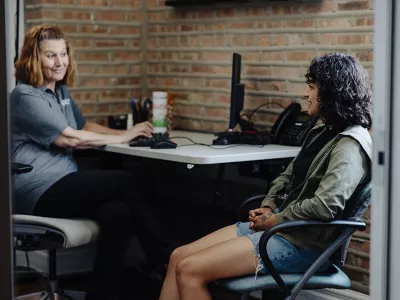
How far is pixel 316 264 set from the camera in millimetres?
2645

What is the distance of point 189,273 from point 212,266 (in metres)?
0.09

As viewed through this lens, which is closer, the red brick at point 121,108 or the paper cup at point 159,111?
the paper cup at point 159,111

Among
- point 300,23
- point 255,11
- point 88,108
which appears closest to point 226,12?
point 255,11

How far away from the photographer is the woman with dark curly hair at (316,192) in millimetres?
2656

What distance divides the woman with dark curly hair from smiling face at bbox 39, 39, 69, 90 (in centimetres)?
122

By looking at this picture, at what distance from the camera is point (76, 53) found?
434 centimetres

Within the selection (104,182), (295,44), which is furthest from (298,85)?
(104,182)

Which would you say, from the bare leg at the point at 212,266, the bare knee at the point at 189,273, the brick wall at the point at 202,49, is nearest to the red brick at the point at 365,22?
the brick wall at the point at 202,49

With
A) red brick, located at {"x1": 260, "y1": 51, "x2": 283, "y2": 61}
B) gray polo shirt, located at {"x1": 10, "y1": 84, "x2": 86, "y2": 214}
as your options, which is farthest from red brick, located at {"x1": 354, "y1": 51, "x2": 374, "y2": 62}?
gray polo shirt, located at {"x1": 10, "y1": 84, "x2": 86, "y2": 214}

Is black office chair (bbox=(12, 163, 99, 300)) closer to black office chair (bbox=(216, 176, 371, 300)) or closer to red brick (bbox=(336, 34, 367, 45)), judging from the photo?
black office chair (bbox=(216, 176, 371, 300))

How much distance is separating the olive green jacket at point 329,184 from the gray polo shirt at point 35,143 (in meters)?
1.22

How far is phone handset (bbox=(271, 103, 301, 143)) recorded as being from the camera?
3566 mm

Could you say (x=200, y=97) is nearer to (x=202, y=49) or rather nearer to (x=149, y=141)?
(x=202, y=49)

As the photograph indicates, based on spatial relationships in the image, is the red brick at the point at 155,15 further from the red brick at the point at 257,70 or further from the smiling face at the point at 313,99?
the smiling face at the point at 313,99
